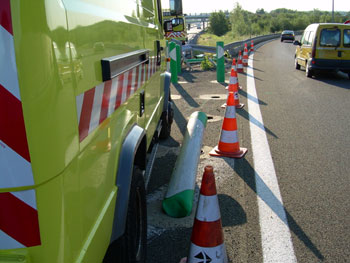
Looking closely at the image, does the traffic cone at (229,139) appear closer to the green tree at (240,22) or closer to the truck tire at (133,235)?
the truck tire at (133,235)

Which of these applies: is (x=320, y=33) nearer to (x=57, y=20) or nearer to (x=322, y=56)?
(x=322, y=56)

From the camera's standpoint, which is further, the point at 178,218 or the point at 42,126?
the point at 178,218

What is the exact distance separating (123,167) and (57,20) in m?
1.13

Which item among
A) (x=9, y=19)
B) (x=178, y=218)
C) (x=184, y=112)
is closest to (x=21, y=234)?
(x=9, y=19)

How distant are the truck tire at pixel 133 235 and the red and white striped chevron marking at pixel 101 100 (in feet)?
1.92

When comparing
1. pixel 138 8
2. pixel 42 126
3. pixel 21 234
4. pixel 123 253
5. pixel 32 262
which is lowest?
pixel 123 253

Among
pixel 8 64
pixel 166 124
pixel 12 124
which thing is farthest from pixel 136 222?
pixel 166 124

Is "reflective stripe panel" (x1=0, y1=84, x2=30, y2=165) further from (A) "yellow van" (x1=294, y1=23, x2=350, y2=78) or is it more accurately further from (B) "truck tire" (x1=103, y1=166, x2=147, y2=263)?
(A) "yellow van" (x1=294, y1=23, x2=350, y2=78)

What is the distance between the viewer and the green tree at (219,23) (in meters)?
103

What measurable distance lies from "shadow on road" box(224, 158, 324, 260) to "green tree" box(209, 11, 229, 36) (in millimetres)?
102496

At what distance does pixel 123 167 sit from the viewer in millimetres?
2336

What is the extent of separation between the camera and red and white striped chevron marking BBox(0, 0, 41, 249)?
1250 millimetres

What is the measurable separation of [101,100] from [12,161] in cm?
70

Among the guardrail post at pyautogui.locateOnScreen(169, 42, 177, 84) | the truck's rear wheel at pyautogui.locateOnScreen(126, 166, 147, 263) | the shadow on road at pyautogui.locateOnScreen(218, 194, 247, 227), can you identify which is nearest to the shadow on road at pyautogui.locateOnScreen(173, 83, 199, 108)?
the guardrail post at pyautogui.locateOnScreen(169, 42, 177, 84)
